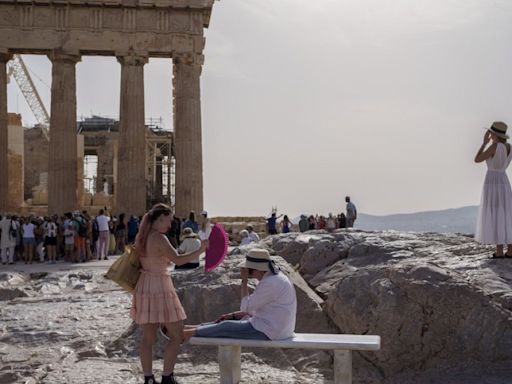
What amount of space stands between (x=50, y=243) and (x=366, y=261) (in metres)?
13.9

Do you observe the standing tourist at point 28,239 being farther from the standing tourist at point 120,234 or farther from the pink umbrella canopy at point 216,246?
the pink umbrella canopy at point 216,246

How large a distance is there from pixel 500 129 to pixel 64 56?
22.5m

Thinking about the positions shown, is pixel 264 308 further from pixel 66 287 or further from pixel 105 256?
pixel 105 256

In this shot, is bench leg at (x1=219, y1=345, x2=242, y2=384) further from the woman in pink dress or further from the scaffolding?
the scaffolding

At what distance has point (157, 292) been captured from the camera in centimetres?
544

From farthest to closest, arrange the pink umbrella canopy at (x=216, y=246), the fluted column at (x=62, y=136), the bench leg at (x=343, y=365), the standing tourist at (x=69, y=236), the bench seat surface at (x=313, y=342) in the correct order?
the fluted column at (x=62, y=136)
the standing tourist at (x=69, y=236)
the pink umbrella canopy at (x=216, y=246)
the bench leg at (x=343, y=365)
the bench seat surface at (x=313, y=342)

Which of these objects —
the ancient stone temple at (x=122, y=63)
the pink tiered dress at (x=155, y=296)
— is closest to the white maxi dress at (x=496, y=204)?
the pink tiered dress at (x=155, y=296)

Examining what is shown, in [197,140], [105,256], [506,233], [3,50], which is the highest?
[3,50]

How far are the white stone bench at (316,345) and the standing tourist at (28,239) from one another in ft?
50.5

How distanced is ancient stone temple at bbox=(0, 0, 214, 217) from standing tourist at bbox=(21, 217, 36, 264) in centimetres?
678

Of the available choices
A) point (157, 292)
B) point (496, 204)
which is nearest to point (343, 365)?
point (157, 292)

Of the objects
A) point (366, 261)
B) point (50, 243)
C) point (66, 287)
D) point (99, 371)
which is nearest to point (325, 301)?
point (366, 261)

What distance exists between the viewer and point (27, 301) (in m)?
11.1

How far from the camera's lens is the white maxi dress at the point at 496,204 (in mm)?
7059
